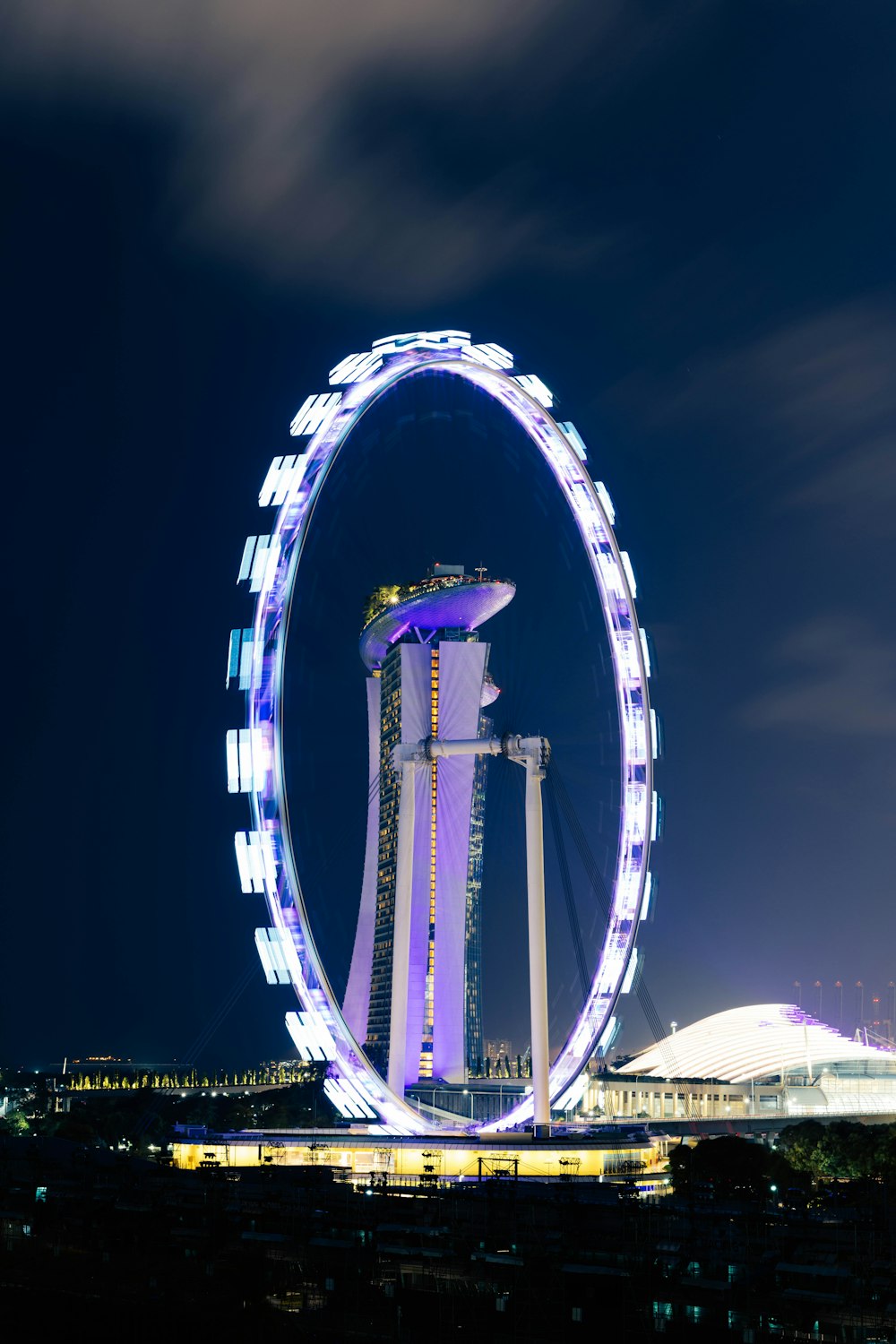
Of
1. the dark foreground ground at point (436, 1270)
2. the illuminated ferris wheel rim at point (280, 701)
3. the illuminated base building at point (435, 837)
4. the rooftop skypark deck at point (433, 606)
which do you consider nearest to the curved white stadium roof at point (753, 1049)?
the illuminated base building at point (435, 837)

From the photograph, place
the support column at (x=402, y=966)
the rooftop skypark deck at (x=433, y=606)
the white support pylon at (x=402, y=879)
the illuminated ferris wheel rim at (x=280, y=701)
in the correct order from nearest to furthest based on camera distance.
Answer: the illuminated ferris wheel rim at (x=280, y=701) → the support column at (x=402, y=966) → the white support pylon at (x=402, y=879) → the rooftop skypark deck at (x=433, y=606)

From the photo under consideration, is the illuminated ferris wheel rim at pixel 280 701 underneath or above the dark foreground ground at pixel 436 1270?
above

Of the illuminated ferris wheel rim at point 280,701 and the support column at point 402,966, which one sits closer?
the illuminated ferris wheel rim at point 280,701

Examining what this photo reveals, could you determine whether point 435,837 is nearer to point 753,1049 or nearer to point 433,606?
point 433,606

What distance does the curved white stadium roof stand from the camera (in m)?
111

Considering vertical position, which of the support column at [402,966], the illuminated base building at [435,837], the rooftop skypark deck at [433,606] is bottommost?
the support column at [402,966]

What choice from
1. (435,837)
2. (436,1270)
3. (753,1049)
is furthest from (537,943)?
(753,1049)

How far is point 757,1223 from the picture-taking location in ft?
111

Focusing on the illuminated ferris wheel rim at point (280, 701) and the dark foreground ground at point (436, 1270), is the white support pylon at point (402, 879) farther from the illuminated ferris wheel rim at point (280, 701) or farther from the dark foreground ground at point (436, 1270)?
the dark foreground ground at point (436, 1270)

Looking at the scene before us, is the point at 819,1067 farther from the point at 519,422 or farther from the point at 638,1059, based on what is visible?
the point at 519,422

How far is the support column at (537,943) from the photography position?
169 ft

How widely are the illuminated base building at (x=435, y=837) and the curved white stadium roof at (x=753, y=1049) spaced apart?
25.4 metres

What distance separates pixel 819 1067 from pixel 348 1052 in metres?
73.7

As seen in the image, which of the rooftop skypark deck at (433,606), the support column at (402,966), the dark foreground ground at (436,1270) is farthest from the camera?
the rooftop skypark deck at (433,606)
